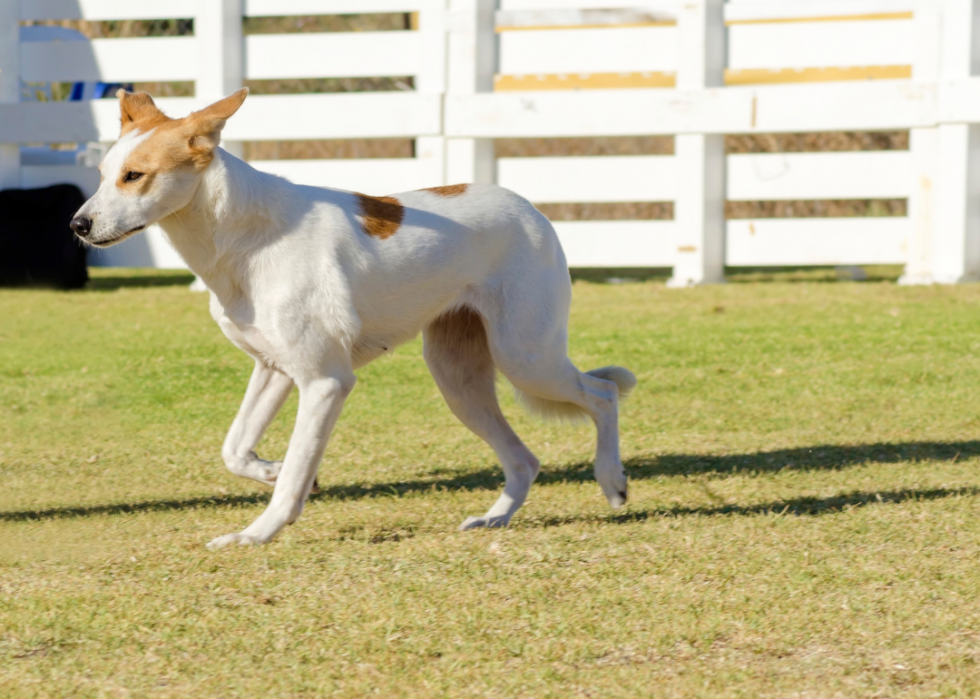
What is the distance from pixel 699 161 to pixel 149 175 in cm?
908

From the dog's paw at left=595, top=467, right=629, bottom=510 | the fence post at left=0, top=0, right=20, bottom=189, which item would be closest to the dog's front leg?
the dog's paw at left=595, top=467, right=629, bottom=510

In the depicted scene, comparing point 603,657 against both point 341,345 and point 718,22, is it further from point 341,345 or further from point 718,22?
point 718,22

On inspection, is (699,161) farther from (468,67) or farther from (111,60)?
(111,60)

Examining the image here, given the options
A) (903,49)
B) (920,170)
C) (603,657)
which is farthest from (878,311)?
(603,657)

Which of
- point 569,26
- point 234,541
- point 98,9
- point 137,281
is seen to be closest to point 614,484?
point 234,541

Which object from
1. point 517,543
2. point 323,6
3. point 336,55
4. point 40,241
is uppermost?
point 323,6

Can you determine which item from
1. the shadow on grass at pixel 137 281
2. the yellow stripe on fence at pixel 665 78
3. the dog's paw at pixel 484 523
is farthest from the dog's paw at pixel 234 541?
the yellow stripe on fence at pixel 665 78

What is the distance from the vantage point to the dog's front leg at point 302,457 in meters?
4.14

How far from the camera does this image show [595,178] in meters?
13.0

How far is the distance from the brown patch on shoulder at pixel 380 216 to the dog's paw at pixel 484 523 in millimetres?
1060

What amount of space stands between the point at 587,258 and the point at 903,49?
3732 millimetres

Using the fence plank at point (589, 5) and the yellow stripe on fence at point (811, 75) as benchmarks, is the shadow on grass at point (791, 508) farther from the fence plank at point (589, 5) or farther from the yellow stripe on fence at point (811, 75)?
the fence plank at point (589, 5)

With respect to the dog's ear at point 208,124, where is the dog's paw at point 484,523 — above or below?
below

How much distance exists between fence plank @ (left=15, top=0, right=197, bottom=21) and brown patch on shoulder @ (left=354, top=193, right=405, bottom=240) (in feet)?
32.8
